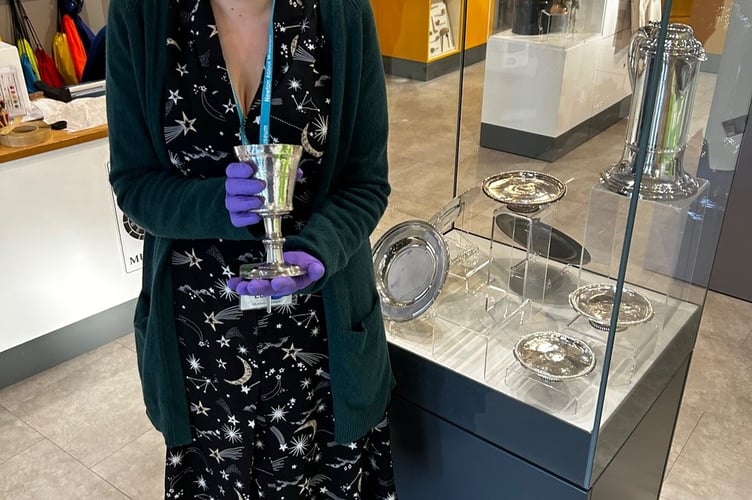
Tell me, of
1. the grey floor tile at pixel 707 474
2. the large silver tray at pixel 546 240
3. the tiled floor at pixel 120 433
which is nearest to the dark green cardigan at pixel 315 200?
the large silver tray at pixel 546 240

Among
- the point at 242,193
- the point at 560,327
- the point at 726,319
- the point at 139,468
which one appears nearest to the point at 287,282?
the point at 242,193

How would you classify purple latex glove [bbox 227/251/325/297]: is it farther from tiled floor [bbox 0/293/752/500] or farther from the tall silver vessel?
tiled floor [bbox 0/293/752/500]

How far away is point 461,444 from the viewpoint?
1455 mm

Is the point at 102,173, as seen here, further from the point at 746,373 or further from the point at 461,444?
the point at 746,373

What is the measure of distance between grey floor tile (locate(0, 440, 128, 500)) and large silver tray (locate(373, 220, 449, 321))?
109 centimetres

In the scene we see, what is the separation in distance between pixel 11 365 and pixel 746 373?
268cm

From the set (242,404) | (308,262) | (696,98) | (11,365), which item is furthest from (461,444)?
(11,365)

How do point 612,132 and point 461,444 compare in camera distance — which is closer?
point 612,132

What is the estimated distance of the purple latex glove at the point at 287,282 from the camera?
0.92 metres

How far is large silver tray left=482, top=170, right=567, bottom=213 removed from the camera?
4.78 ft

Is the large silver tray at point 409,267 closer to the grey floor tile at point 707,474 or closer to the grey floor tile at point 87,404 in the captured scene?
the grey floor tile at point 707,474

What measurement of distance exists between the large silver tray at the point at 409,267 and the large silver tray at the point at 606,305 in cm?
29

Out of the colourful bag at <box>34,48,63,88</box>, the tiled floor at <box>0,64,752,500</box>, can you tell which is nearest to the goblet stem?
the tiled floor at <box>0,64,752,500</box>

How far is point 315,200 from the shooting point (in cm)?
111
